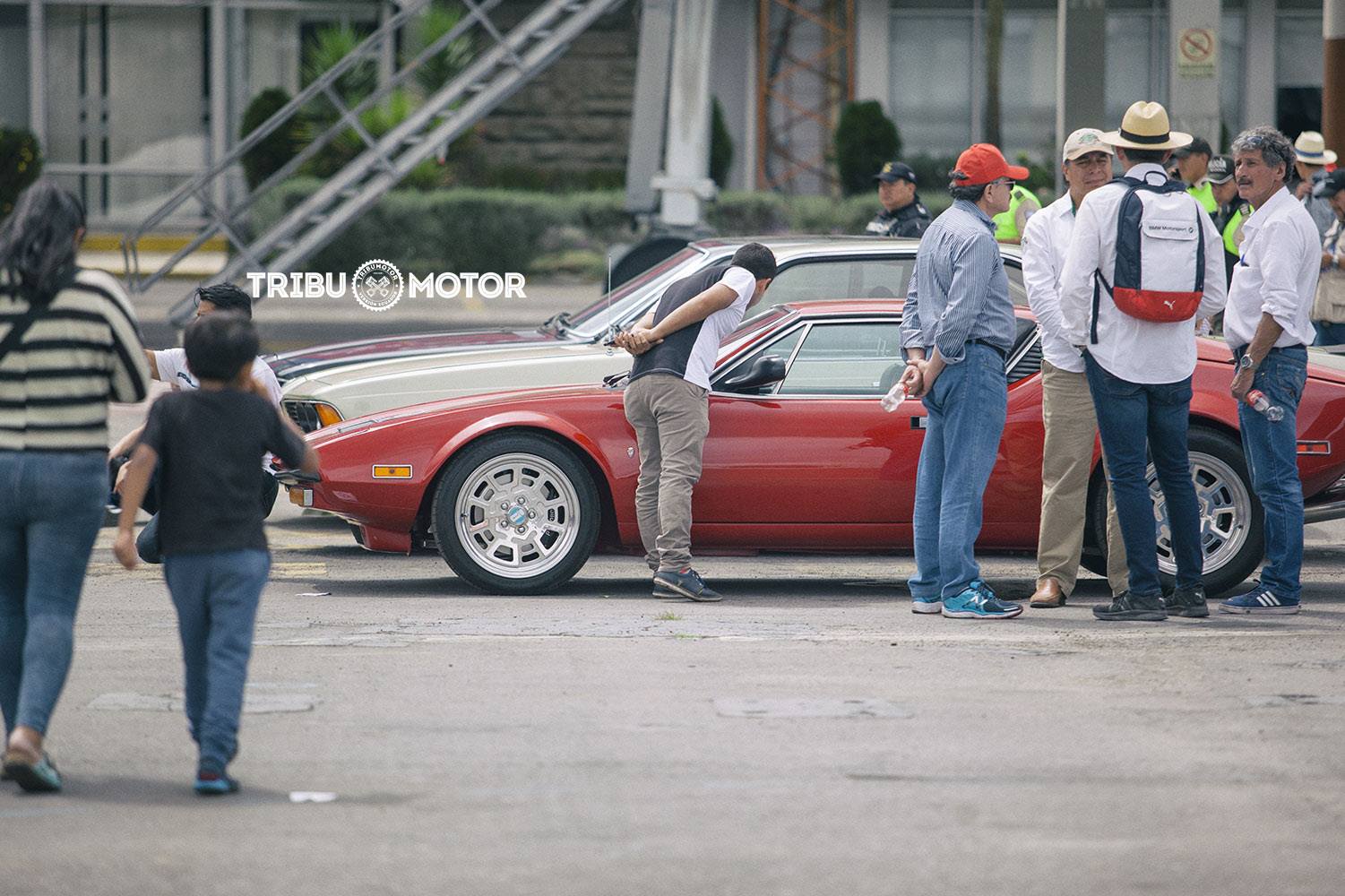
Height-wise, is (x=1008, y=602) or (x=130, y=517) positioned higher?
(x=130, y=517)

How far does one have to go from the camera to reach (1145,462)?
7.52m

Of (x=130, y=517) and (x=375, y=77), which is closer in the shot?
(x=130, y=517)

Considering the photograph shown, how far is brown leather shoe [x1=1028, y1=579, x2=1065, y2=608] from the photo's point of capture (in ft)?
26.0

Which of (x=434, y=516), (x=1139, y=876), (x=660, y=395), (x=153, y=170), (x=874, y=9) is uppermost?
(x=874, y=9)

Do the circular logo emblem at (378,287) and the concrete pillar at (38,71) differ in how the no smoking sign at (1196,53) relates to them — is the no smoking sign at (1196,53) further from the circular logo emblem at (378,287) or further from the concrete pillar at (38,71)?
the concrete pillar at (38,71)

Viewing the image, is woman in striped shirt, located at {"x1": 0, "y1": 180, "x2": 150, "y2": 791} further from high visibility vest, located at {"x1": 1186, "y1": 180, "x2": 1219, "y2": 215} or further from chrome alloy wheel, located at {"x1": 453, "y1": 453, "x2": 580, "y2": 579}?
high visibility vest, located at {"x1": 1186, "y1": 180, "x2": 1219, "y2": 215}

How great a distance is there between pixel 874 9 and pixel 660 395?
20477 mm

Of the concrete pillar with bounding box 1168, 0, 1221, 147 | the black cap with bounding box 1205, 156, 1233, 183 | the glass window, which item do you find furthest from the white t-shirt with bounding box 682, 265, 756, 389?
the glass window

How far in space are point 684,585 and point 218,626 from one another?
10.5 ft

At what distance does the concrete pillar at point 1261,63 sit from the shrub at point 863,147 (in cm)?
546

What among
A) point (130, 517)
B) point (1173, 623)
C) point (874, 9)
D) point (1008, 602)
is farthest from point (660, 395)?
point (874, 9)

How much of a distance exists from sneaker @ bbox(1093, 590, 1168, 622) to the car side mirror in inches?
67.9

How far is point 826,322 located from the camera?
8500mm

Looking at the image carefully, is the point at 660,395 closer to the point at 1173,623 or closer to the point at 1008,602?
the point at 1008,602
